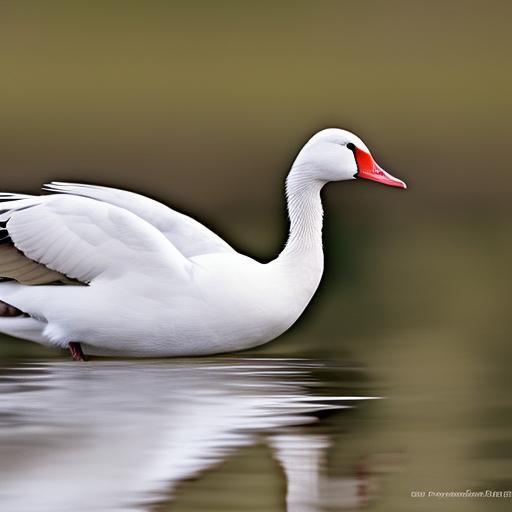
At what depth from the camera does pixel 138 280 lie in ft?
23.4

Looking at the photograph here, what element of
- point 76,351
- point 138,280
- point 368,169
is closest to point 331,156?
point 368,169

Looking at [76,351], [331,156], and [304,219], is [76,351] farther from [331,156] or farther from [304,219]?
[331,156]

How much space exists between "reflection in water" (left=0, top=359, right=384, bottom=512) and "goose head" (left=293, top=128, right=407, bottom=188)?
839mm

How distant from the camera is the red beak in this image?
24.8 feet

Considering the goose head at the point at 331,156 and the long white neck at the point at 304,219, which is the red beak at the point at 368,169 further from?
the long white neck at the point at 304,219

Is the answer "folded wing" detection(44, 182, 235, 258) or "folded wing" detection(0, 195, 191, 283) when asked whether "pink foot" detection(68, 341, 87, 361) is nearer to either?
"folded wing" detection(0, 195, 191, 283)

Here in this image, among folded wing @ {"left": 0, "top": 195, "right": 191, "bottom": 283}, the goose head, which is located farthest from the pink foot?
the goose head

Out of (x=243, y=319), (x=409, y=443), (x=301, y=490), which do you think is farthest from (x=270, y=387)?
(x=301, y=490)

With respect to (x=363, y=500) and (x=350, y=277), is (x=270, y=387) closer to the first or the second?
(x=363, y=500)

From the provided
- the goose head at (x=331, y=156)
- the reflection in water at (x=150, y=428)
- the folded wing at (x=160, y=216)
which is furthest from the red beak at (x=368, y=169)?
the reflection in water at (x=150, y=428)

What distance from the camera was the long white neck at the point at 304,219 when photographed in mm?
7391

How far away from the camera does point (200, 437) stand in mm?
5816

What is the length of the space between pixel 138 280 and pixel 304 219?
2.68ft

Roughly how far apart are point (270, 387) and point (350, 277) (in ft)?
8.13
